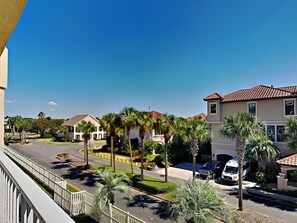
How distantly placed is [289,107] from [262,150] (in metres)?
5.73

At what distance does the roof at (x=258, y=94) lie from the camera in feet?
71.0

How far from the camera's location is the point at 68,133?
55375 millimetres

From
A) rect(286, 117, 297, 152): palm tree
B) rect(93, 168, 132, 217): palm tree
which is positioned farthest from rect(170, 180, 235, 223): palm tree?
rect(286, 117, 297, 152): palm tree

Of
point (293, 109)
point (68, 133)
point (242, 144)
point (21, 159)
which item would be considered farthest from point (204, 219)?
point (68, 133)

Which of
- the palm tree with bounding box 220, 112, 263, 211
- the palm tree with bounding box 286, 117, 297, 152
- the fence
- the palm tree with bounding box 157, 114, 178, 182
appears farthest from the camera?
the palm tree with bounding box 157, 114, 178, 182

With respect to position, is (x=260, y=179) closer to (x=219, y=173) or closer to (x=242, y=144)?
(x=219, y=173)

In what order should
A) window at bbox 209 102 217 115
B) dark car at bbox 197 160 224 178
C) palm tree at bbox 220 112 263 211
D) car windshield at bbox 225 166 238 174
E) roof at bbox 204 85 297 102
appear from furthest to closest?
1. window at bbox 209 102 217 115
2. roof at bbox 204 85 297 102
3. dark car at bbox 197 160 224 178
4. car windshield at bbox 225 166 238 174
5. palm tree at bbox 220 112 263 211

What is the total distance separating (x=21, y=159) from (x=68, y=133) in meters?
33.7

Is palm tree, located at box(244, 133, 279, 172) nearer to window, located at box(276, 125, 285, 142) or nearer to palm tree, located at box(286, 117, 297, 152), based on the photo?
window, located at box(276, 125, 285, 142)

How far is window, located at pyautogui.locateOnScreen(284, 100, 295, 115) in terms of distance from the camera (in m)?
20.9

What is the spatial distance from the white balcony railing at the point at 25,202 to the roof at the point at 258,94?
2461 cm

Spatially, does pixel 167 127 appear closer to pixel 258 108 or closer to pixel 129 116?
pixel 129 116

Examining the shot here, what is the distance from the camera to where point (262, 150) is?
19.8 meters

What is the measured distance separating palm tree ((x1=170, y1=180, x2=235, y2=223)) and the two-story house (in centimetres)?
1604
